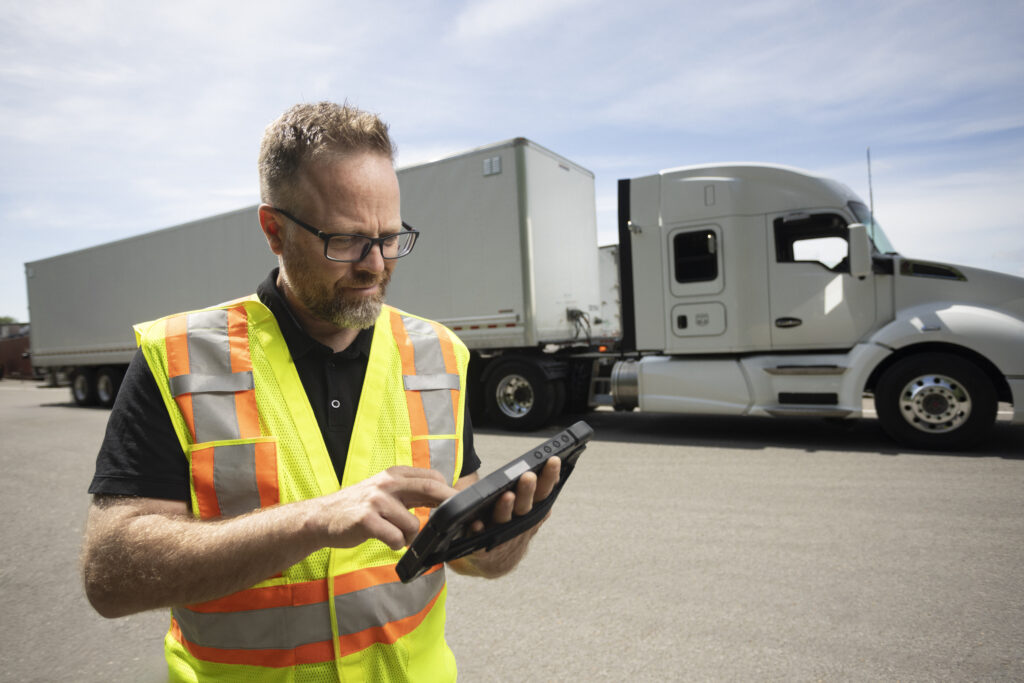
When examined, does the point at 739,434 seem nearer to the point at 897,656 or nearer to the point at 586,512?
the point at 586,512

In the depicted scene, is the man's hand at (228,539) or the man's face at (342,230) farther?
the man's face at (342,230)

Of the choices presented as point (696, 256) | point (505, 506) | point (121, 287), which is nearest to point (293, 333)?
point (505, 506)

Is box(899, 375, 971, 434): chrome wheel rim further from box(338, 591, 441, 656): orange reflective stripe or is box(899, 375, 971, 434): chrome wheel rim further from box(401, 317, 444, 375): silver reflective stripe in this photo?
box(338, 591, 441, 656): orange reflective stripe

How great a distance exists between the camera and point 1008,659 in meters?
2.99

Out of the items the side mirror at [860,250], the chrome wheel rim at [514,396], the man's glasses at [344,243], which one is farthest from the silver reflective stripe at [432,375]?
the chrome wheel rim at [514,396]

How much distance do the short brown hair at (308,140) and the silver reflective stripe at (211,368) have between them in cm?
31

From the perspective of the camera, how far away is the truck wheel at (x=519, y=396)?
9.64 m

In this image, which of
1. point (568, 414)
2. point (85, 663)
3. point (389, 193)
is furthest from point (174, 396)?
point (568, 414)

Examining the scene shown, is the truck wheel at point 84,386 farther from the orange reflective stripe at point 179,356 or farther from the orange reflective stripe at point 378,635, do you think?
the orange reflective stripe at point 378,635

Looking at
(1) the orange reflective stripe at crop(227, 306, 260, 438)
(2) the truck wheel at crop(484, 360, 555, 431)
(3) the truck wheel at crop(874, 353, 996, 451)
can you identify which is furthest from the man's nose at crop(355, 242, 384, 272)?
(2) the truck wheel at crop(484, 360, 555, 431)

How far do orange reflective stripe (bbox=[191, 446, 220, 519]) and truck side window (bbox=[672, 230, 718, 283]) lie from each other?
8.08m

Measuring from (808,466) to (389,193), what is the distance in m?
6.30

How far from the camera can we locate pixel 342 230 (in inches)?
60.7

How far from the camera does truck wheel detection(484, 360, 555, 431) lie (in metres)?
9.64
